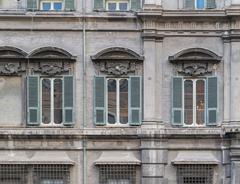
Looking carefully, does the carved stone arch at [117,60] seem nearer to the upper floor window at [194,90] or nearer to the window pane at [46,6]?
the upper floor window at [194,90]

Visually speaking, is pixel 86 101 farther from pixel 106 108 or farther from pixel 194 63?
pixel 194 63

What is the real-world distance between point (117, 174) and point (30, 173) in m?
2.97

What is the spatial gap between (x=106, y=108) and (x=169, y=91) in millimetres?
2272

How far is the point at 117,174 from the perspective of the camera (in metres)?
22.5

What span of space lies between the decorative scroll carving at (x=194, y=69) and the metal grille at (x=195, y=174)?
3.18 metres

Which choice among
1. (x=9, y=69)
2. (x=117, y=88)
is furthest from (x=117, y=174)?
(x=9, y=69)

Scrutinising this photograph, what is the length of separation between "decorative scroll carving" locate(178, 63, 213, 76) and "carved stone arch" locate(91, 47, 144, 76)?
1495mm

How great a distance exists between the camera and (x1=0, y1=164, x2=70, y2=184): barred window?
22406 mm

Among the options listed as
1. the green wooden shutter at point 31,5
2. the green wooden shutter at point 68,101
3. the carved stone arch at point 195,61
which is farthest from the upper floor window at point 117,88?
the green wooden shutter at point 31,5

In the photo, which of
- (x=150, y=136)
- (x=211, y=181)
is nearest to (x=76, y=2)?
(x=150, y=136)

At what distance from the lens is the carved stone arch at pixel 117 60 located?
22.8m

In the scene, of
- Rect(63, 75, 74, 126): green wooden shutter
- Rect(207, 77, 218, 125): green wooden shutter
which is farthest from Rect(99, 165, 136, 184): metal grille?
Rect(207, 77, 218, 125): green wooden shutter

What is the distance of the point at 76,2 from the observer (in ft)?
75.7

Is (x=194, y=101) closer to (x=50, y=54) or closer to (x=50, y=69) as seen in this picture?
(x=50, y=69)
